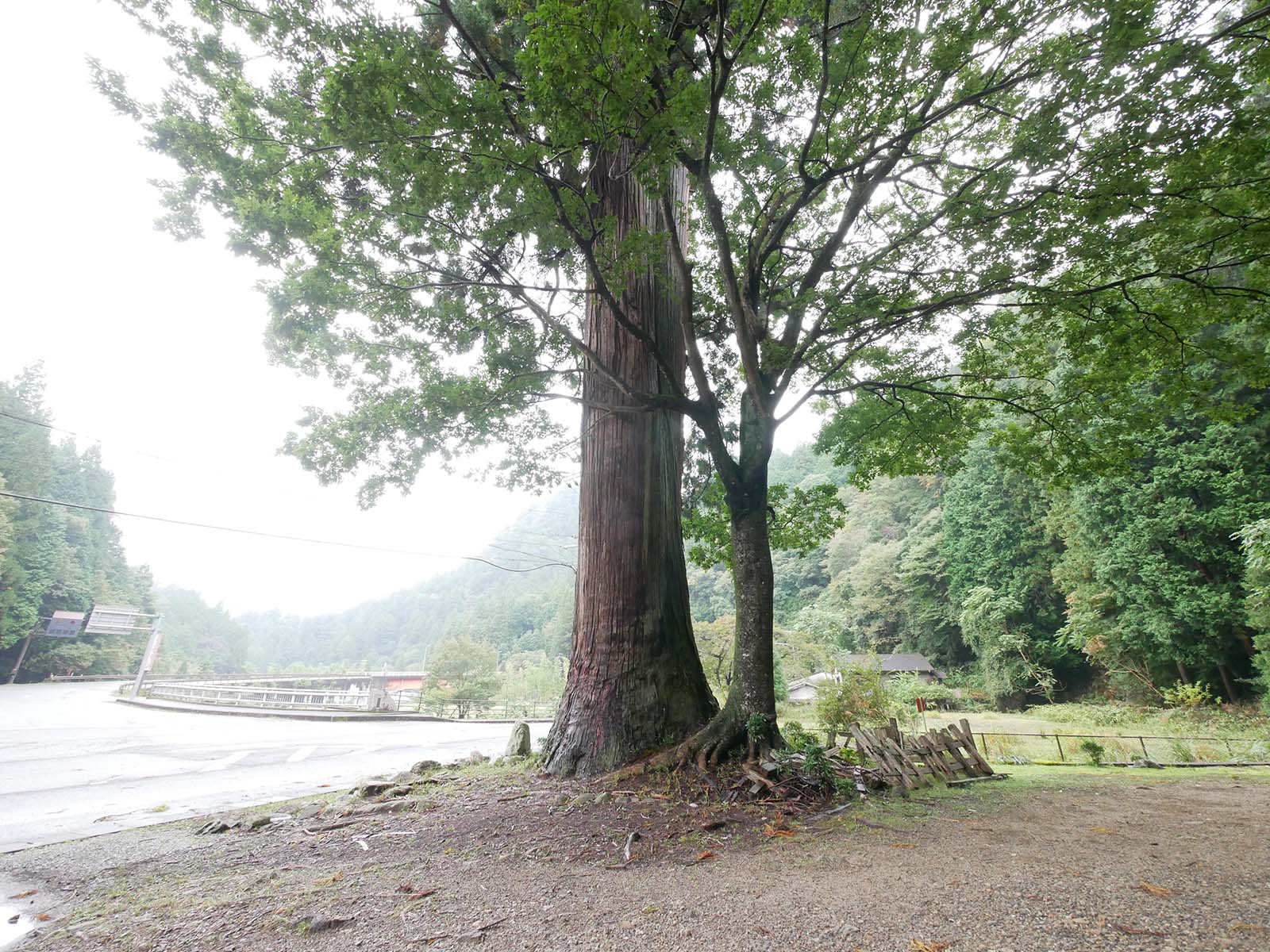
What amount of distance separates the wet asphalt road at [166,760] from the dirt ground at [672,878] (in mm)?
1581

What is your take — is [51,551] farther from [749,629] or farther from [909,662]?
[909,662]

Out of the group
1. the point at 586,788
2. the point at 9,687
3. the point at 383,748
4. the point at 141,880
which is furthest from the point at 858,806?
the point at 9,687

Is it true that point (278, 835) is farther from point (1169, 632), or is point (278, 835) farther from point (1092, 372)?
point (1169, 632)

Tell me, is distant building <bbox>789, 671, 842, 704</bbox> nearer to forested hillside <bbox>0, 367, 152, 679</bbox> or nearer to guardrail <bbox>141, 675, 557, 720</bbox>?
guardrail <bbox>141, 675, 557, 720</bbox>

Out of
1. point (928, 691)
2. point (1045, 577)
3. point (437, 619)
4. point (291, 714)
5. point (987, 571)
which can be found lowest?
point (291, 714)

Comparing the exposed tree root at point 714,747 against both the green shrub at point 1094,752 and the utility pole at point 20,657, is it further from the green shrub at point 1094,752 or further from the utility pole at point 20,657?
the utility pole at point 20,657

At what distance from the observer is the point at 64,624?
27.8 metres

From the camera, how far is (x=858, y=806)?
4066mm

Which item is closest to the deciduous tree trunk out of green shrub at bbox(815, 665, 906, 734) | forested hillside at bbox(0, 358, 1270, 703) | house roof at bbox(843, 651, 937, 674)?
forested hillside at bbox(0, 358, 1270, 703)

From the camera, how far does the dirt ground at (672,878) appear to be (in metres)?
2.08

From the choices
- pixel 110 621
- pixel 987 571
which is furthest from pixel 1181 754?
pixel 110 621

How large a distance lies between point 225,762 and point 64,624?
100 feet

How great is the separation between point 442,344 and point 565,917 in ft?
17.7

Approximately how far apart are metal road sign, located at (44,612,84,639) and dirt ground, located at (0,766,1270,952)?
35310mm
